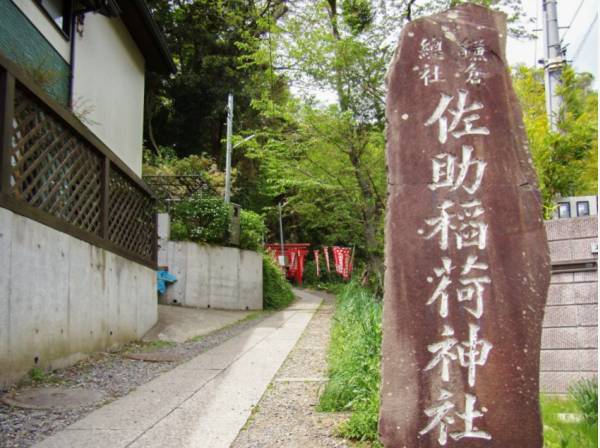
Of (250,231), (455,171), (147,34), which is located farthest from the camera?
(250,231)

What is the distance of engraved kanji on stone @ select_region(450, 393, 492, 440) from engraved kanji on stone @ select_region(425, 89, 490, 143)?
1.46 m

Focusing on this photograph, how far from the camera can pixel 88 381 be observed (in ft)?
18.3

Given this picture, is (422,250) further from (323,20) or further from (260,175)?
(260,175)

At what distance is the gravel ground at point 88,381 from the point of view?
3891 millimetres

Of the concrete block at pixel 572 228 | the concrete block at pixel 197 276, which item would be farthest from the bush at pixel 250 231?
the concrete block at pixel 572 228

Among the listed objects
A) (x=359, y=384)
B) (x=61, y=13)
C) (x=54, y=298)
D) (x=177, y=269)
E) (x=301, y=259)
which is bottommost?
(x=359, y=384)

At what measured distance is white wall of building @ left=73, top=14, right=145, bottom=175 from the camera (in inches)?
359

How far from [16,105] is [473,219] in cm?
440

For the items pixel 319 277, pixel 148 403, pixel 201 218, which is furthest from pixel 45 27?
pixel 319 277

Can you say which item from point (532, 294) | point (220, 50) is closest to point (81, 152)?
point (532, 294)

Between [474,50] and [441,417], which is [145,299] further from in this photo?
[474,50]

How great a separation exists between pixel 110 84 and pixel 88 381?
6.57m

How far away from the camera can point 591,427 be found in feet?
10.2

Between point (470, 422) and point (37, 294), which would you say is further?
point (37, 294)
